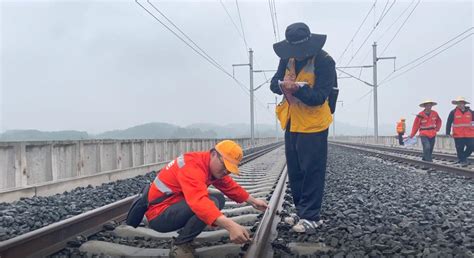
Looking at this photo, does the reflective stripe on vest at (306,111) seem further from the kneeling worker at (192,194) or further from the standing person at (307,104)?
the kneeling worker at (192,194)

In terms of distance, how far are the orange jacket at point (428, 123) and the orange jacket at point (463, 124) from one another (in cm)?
48

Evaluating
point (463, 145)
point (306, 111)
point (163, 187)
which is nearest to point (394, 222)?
point (306, 111)

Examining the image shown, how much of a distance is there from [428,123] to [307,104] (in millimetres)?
9556

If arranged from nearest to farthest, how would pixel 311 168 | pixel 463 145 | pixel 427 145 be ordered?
pixel 311 168 → pixel 463 145 → pixel 427 145

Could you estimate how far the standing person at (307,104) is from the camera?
14.9 feet

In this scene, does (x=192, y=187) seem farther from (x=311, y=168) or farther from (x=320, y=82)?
(x=320, y=82)

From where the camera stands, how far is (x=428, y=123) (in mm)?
12961

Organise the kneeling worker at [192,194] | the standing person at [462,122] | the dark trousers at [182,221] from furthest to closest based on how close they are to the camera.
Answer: the standing person at [462,122] → the dark trousers at [182,221] → the kneeling worker at [192,194]

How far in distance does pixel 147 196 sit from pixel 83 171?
6.92m

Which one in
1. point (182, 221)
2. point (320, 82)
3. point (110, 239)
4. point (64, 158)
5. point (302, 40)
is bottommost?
point (110, 239)

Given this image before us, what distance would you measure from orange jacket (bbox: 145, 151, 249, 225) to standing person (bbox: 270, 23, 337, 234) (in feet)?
2.45

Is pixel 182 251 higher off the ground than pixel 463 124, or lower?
lower

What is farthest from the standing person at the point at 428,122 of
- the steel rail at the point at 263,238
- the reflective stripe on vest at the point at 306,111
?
the reflective stripe on vest at the point at 306,111

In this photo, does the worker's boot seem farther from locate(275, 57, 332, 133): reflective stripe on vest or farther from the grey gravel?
locate(275, 57, 332, 133): reflective stripe on vest
